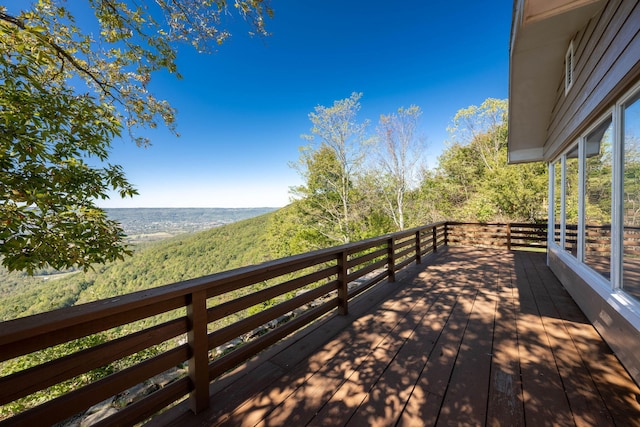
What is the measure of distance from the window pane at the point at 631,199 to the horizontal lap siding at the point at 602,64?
263 mm

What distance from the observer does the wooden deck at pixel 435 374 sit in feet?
4.78

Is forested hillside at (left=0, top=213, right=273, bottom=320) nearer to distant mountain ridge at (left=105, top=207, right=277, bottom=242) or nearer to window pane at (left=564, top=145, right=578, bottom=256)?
distant mountain ridge at (left=105, top=207, right=277, bottom=242)

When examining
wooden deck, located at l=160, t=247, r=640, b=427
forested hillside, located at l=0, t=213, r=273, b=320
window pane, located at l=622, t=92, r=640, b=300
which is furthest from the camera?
forested hillside, located at l=0, t=213, r=273, b=320

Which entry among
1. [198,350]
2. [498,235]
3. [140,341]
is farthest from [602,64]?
[498,235]

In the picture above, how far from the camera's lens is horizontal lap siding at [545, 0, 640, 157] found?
1.74 m

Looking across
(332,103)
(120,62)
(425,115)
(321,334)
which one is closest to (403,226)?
(425,115)

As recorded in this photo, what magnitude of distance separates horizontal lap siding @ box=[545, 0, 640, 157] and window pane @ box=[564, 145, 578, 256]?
1.00 ft

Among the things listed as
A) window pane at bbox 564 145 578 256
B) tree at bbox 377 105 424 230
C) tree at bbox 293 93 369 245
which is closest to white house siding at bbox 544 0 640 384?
window pane at bbox 564 145 578 256

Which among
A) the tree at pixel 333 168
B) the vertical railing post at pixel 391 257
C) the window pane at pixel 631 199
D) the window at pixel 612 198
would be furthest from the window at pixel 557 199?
the tree at pixel 333 168

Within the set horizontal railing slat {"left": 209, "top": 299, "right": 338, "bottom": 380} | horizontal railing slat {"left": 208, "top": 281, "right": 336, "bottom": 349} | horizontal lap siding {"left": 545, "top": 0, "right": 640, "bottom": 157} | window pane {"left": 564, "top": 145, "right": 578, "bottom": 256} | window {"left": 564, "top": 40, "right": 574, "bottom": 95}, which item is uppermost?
window {"left": 564, "top": 40, "right": 574, "bottom": 95}

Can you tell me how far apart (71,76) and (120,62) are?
0.71 metres

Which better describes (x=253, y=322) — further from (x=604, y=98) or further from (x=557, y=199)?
(x=557, y=199)

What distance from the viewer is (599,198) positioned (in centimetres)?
248

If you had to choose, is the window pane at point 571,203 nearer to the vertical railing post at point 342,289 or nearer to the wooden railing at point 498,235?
the vertical railing post at point 342,289
